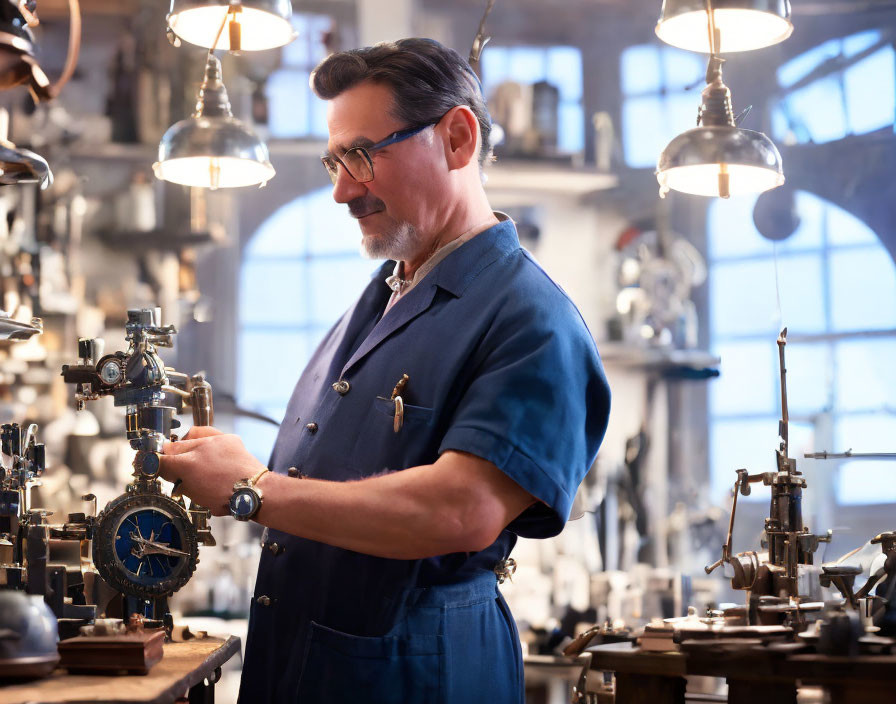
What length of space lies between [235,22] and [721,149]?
3.80ft

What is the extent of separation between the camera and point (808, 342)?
5078mm

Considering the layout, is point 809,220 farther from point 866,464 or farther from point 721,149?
point 721,149

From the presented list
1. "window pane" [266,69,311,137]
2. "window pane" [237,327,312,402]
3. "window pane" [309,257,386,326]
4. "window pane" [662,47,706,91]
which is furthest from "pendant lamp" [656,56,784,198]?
"window pane" [266,69,311,137]

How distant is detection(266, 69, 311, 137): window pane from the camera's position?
5.57 meters

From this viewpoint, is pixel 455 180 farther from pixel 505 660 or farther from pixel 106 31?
pixel 106 31

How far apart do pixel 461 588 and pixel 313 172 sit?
13.2ft

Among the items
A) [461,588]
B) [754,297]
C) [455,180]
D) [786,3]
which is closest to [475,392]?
[461,588]

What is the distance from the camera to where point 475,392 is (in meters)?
1.68

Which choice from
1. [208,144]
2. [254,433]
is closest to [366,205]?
[208,144]

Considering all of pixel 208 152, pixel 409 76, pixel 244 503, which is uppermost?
pixel 208 152

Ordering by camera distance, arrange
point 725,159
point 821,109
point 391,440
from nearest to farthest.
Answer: point 391,440, point 725,159, point 821,109

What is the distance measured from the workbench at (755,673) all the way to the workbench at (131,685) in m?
0.62

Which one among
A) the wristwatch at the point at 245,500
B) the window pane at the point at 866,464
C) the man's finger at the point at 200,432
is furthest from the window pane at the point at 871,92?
the wristwatch at the point at 245,500

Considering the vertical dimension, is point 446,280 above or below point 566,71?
below
